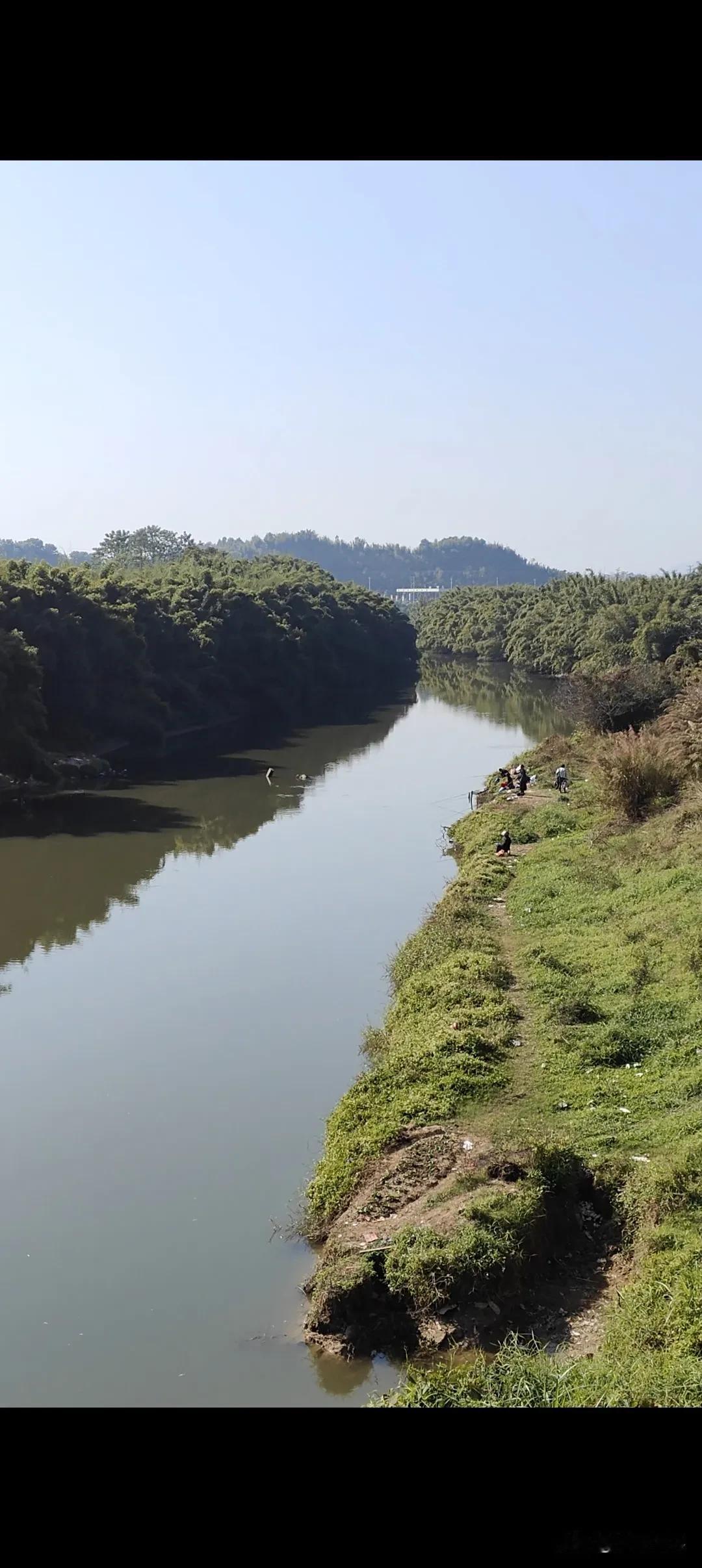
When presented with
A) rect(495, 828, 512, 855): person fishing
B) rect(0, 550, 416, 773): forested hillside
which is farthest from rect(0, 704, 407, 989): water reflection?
rect(495, 828, 512, 855): person fishing

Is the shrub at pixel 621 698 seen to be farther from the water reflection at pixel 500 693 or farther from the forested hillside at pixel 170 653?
the forested hillside at pixel 170 653

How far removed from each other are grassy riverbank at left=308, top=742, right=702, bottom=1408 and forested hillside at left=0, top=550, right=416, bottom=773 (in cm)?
2366

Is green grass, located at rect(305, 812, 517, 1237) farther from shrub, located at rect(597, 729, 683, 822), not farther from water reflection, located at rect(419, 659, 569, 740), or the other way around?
water reflection, located at rect(419, 659, 569, 740)

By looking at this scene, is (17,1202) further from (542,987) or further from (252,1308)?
(542,987)

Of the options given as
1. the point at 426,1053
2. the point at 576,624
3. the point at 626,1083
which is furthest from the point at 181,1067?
the point at 576,624

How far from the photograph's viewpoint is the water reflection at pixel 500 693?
180 ft

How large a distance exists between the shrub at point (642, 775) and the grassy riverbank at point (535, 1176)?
5.70 m

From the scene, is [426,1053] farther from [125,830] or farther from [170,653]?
[170,653]

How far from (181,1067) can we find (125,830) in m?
16.5

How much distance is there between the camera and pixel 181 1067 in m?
14.8

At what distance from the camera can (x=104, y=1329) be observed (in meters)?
9.44

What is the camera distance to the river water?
9219mm
